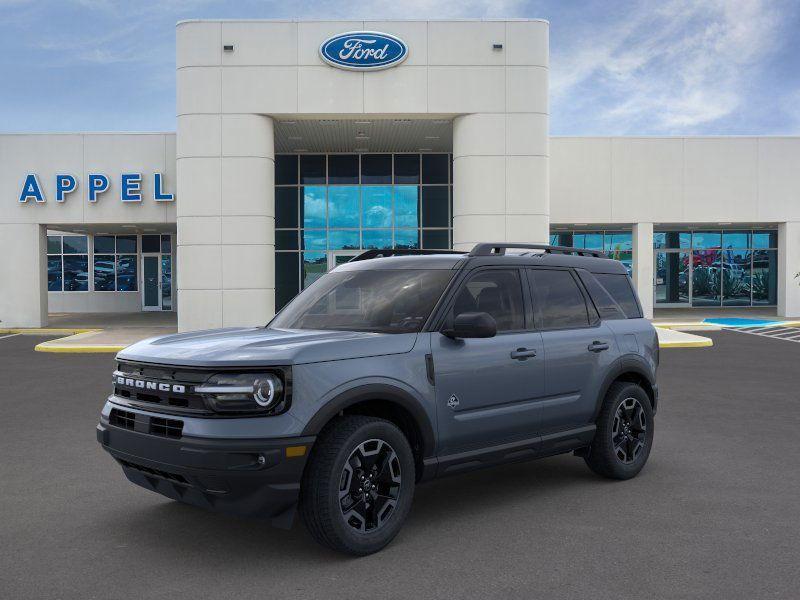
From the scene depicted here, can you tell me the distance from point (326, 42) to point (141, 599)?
1855 centimetres

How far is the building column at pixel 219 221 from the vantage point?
20.5 meters

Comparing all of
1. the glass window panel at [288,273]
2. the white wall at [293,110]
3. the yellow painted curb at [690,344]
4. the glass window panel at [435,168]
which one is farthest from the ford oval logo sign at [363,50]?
the yellow painted curb at [690,344]

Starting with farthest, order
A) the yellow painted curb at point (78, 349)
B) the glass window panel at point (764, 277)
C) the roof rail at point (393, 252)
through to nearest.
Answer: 1. the glass window panel at point (764, 277)
2. the yellow painted curb at point (78, 349)
3. the roof rail at point (393, 252)

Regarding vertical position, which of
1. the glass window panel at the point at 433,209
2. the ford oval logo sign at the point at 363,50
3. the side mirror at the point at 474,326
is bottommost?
the side mirror at the point at 474,326

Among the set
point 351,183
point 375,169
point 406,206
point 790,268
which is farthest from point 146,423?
point 790,268

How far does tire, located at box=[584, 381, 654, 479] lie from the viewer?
6.18 m

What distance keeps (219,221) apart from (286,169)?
7.43 m

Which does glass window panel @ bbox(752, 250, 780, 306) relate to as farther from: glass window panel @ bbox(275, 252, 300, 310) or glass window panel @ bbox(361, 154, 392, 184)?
glass window panel @ bbox(275, 252, 300, 310)

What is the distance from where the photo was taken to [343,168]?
2736 cm

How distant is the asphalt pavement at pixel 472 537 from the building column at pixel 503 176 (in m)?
13.2

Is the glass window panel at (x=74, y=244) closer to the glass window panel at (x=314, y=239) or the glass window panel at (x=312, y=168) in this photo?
the glass window panel at (x=314, y=239)

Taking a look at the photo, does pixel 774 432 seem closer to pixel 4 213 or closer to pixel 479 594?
pixel 479 594

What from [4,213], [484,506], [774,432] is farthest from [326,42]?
[484,506]

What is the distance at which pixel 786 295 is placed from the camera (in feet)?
89.4
